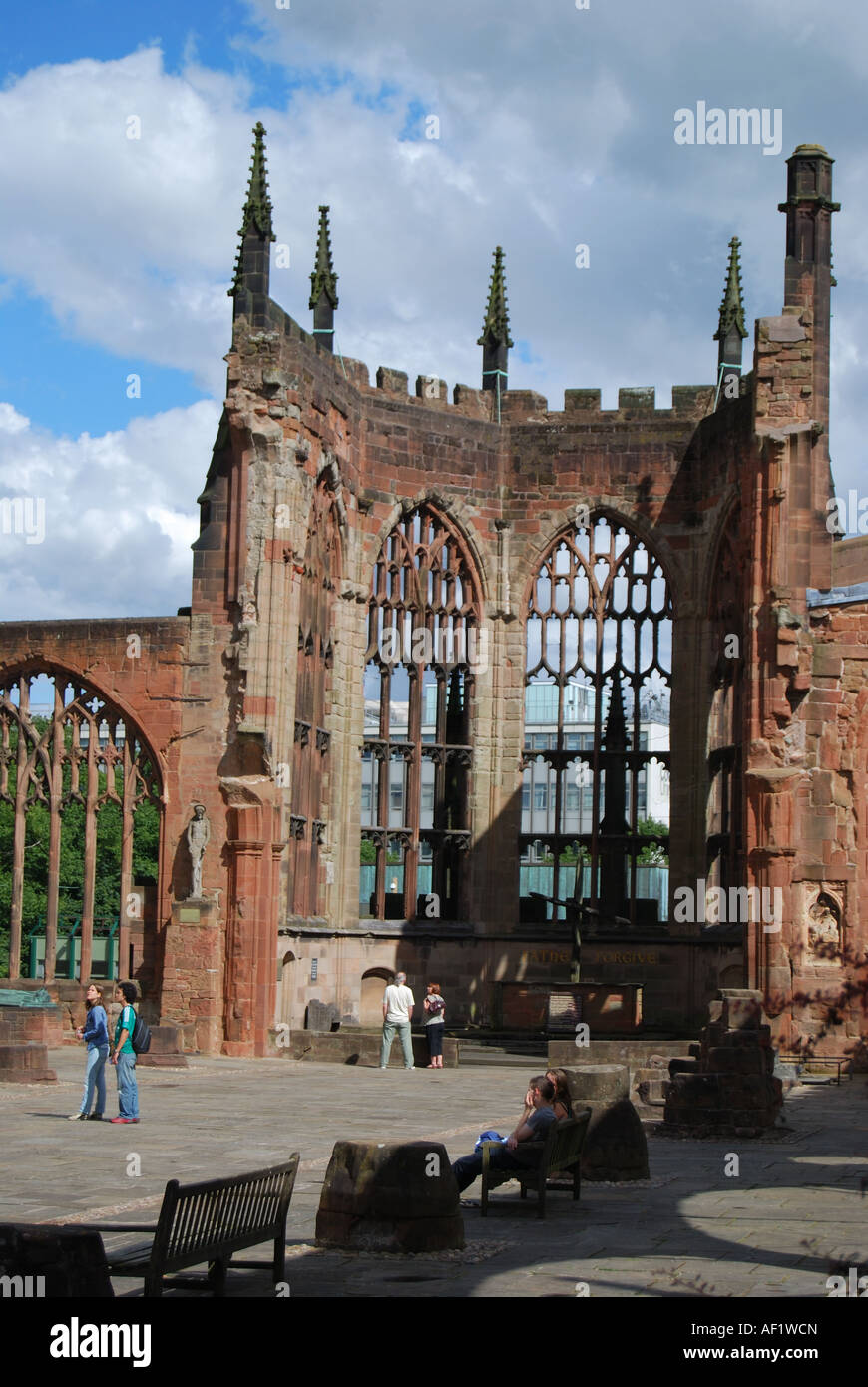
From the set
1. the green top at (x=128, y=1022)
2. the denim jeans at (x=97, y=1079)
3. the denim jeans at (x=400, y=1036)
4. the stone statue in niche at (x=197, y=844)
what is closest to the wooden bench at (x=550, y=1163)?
the green top at (x=128, y=1022)

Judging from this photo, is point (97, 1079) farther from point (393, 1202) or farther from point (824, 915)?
point (824, 915)

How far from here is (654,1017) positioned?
110 feet

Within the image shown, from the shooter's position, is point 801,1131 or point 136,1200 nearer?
point 136,1200

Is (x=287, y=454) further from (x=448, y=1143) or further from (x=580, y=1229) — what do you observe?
(x=580, y=1229)

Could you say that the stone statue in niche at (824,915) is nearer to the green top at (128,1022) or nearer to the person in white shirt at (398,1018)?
the person in white shirt at (398,1018)

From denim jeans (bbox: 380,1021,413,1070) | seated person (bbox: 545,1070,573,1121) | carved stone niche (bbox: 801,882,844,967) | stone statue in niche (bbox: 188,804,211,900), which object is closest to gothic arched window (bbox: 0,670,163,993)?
stone statue in niche (bbox: 188,804,211,900)

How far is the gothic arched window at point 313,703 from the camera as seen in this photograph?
31.2 m

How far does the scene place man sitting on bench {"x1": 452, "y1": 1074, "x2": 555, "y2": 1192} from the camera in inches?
494

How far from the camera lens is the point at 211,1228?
345 inches

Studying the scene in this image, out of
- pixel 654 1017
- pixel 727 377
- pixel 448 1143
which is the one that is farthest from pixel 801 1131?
pixel 727 377

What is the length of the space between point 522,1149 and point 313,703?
19853 mm

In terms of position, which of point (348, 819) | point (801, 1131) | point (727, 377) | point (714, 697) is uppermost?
point (727, 377)
